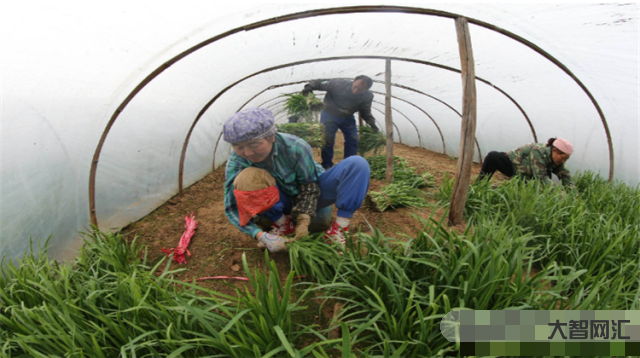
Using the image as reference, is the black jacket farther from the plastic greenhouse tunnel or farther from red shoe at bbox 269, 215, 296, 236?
red shoe at bbox 269, 215, 296, 236

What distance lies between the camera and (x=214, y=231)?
Result: 2.50m

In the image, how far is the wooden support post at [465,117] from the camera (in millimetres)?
1888

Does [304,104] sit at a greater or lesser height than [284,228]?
greater

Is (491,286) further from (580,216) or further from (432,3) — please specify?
(432,3)

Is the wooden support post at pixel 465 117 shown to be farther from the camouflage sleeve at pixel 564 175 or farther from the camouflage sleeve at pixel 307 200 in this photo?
the camouflage sleeve at pixel 564 175

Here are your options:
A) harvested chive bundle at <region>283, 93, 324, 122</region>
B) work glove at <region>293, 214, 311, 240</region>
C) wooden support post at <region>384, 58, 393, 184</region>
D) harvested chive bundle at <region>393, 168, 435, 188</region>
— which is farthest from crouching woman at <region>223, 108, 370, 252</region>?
harvested chive bundle at <region>283, 93, 324, 122</region>

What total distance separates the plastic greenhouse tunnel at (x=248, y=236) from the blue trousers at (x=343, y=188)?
243 mm

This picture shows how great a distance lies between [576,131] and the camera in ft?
11.9

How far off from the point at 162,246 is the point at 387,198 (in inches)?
79.9

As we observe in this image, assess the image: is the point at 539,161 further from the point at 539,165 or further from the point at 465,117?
the point at 465,117

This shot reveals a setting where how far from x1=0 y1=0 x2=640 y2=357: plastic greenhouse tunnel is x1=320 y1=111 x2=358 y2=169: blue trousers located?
0.34 meters

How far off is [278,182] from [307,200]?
0.77 feet

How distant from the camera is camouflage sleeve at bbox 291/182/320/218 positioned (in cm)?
189

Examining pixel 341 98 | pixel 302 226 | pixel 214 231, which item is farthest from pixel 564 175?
pixel 214 231
